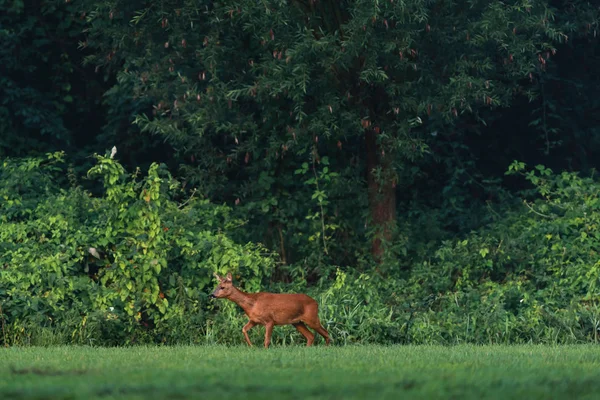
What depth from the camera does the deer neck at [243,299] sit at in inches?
586

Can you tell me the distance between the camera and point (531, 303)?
1705 cm

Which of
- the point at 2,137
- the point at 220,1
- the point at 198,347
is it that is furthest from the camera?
the point at 2,137

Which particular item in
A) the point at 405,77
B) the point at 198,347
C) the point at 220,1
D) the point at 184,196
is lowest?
the point at 198,347

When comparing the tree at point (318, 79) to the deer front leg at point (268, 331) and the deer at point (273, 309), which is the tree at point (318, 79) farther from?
the deer front leg at point (268, 331)

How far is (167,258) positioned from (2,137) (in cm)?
575

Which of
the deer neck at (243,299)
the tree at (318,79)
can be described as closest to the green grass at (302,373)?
the deer neck at (243,299)

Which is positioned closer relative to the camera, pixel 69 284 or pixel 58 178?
pixel 69 284

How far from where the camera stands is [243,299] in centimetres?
1495

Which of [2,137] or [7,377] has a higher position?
[2,137]

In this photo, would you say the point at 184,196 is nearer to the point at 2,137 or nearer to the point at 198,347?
the point at 2,137

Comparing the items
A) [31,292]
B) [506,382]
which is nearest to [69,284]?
[31,292]

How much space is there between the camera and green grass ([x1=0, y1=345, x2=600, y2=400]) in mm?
9211

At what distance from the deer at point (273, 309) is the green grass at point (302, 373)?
60cm

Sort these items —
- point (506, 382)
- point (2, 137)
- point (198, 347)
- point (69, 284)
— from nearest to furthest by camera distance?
1. point (506, 382)
2. point (198, 347)
3. point (69, 284)
4. point (2, 137)
